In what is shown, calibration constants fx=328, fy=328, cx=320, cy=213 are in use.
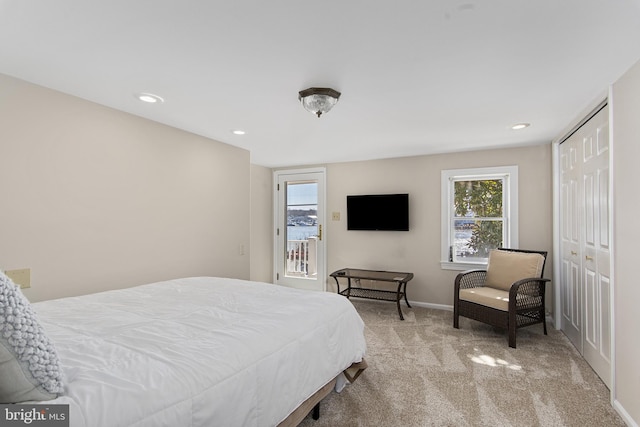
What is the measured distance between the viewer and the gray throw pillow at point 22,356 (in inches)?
34.9

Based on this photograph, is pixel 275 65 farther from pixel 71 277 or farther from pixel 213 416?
pixel 71 277

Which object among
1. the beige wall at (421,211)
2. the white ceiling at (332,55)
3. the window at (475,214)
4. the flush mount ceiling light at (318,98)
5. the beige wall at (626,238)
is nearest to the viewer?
the white ceiling at (332,55)

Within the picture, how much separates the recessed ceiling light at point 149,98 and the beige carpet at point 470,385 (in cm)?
249

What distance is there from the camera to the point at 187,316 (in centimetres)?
177

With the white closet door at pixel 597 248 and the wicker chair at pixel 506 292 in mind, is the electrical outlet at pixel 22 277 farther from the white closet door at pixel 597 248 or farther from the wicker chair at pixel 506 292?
the white closet door at pixel 597 248

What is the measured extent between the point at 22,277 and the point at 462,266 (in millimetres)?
4483

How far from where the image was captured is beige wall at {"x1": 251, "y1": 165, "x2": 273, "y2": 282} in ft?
17.7

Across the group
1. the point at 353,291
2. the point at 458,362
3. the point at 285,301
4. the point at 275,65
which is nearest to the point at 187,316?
the point at 285,301

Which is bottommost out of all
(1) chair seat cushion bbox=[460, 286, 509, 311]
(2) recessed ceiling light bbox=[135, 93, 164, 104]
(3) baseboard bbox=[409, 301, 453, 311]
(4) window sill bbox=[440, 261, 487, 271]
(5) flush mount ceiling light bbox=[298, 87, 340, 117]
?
(3) baseboard bbox=[409, 301, 453, 311]

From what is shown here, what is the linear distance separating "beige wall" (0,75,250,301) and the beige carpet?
197cm

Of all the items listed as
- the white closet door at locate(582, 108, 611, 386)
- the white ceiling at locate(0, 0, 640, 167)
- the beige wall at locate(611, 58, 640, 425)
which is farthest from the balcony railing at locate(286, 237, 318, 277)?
the beige wall at locate(611, 58, 640, 425)

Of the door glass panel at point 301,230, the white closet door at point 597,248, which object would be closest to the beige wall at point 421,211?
the door glass panel at point 301,230

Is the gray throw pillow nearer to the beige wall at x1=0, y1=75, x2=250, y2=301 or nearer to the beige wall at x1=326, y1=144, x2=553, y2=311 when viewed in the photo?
the beige wall at x1=0, y1=75, x2=250, y2=301

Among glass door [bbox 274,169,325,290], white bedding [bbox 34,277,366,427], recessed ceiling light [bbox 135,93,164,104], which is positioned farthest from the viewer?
glass door [bbox 274,169,325,290]
